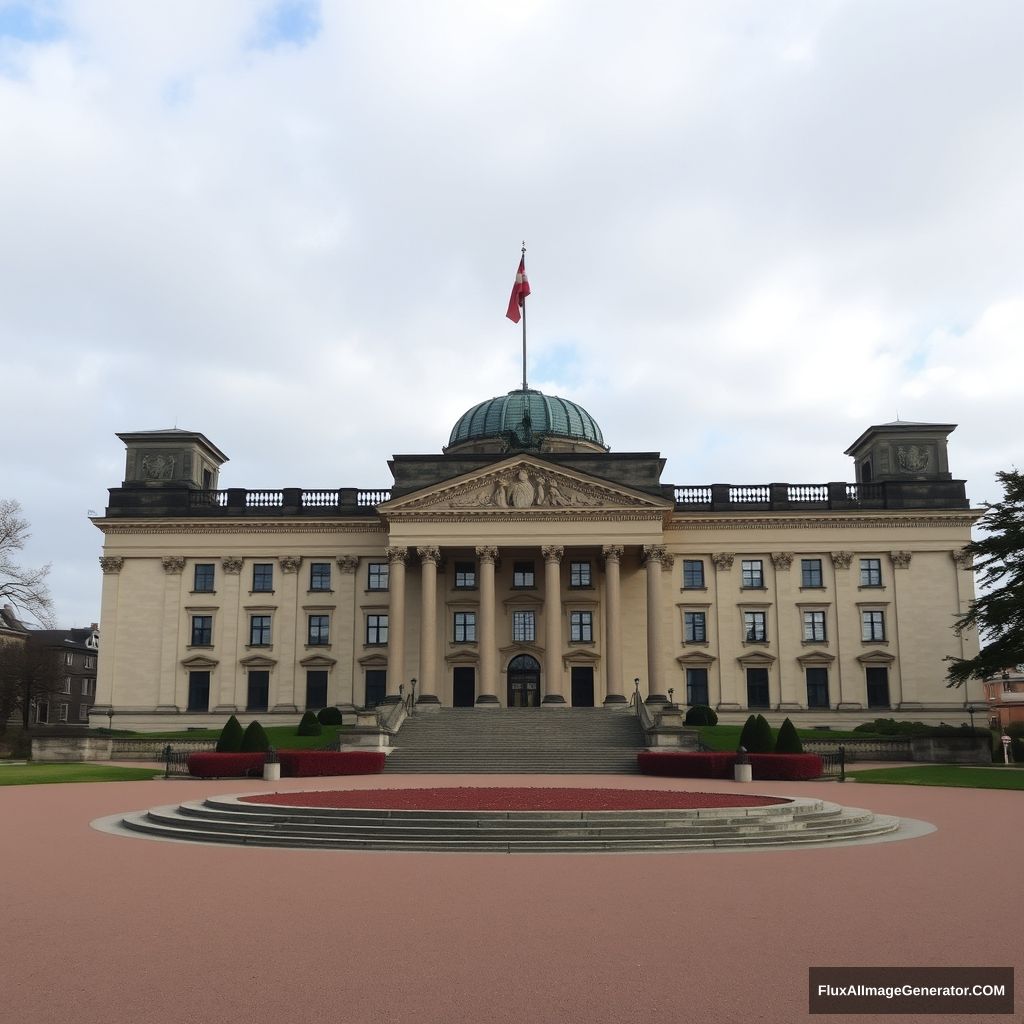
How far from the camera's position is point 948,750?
49.2m

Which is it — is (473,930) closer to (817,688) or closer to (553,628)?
(553,628)

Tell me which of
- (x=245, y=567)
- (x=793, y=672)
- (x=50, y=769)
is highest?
(x=245, y=567)

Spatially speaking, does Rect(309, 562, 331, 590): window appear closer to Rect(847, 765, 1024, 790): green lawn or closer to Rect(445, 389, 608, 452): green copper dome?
Rect(445, 389, 608, 452): green copper dome

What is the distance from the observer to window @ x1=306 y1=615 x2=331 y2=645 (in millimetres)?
67438

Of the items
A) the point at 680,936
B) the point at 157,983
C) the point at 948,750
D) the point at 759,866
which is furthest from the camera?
the point at 948,750

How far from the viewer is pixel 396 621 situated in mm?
61656

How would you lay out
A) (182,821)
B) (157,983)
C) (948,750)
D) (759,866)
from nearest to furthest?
(157,983) → (759,866) → (182,821) → (948,750)

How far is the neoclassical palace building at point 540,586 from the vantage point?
63.0m

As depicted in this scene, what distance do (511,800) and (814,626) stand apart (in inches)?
1790

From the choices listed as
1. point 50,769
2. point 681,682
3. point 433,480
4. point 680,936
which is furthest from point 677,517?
point 680,936

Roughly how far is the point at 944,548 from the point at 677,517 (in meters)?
17.0

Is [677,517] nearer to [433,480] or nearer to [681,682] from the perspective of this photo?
[681,682]

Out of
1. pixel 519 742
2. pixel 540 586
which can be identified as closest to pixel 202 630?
pixel 540 586

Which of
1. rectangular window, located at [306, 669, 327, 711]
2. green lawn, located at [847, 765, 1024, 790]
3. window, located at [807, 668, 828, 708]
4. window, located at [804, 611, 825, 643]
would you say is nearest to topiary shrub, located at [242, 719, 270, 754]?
rectangular window, located at [306, 669, 327, 711]
